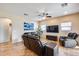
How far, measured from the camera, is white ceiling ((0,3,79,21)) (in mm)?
2480

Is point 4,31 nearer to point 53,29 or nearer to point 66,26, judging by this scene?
point 53,29

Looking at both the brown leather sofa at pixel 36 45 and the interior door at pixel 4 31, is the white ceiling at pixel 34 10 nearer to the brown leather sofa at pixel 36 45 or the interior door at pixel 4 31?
the interior door at pixel 4 31

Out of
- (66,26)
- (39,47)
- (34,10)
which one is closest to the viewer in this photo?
(34,10)

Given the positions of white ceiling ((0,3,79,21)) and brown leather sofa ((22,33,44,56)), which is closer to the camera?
white ceiling ((0,3,79,21))

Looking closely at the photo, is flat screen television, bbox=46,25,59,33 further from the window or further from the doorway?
the doorway

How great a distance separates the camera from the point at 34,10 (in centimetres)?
271

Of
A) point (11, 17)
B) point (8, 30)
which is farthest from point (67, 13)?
point (8, 30)

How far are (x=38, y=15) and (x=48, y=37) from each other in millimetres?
658

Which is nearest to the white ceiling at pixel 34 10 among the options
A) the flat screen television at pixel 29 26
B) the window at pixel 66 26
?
the flat screen television at pixel 29 26

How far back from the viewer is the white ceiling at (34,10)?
2480 mm

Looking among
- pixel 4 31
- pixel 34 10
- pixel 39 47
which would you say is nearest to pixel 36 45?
pixel 39 47

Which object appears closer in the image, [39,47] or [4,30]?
[4,30]

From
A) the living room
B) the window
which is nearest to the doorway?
the living room

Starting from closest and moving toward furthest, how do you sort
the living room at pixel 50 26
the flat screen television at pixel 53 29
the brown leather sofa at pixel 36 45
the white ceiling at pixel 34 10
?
the white ceiling at pixel 34 10, the living room at pixel 50 26, the flat screen television at pixel 53 29, the brown leather sofa at pixel 36 45
